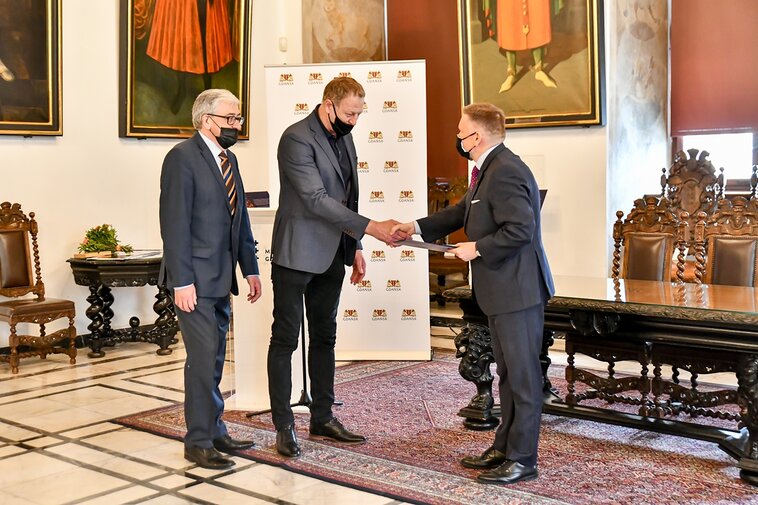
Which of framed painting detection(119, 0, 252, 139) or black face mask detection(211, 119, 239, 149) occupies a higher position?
framed painting detection(119, 0, 252, 139)

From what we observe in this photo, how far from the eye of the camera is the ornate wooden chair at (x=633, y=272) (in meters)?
5.34

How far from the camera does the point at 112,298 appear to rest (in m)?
8.75

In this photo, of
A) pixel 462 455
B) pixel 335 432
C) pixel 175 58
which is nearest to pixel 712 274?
pixel 462 455

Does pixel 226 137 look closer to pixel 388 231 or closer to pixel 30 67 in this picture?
pixel 388 231

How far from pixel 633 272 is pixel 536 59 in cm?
318

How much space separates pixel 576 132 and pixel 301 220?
459cm

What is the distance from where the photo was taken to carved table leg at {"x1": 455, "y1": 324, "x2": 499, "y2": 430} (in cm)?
550

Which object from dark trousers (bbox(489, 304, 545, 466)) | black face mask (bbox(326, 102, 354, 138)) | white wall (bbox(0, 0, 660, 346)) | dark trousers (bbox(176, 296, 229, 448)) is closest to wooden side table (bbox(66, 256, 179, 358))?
white wall (bbox(0, 0, 660, 346))

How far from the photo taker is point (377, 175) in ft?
26.2

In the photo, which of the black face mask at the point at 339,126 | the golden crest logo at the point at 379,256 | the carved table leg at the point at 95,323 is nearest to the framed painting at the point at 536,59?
the golden crest logo at the point at 379,256

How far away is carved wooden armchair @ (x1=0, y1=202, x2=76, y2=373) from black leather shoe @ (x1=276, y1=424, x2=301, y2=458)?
373cm

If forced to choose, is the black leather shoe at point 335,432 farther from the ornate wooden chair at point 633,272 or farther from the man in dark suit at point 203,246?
the ornate wooden chair at point 633,272

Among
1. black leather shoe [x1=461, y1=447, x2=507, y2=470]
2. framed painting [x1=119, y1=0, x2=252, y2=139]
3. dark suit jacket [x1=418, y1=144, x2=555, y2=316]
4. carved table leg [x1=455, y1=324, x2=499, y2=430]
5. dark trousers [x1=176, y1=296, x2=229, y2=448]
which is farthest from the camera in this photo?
framed painting [x1=119, y1=0, x2=252, y2=139]

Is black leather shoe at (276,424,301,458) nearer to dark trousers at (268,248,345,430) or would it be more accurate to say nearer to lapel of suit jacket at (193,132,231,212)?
dark trousers at (268,248,345,430)
